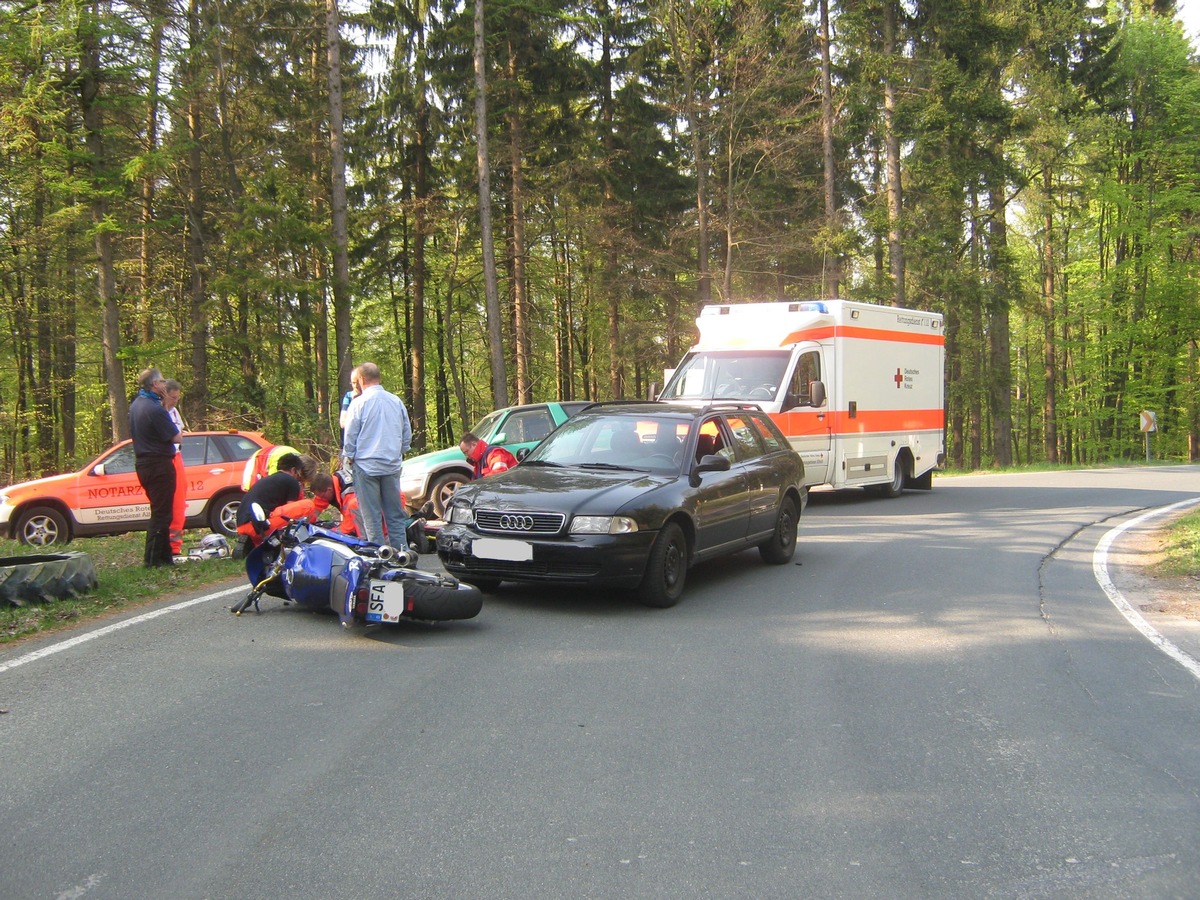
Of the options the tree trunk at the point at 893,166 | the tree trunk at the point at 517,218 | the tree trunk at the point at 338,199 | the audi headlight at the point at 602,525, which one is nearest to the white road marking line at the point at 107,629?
the audi headlight at the point at 602,525

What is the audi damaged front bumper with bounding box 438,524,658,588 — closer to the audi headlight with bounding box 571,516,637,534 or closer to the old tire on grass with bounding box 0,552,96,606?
the audi headlight with bounding box 571,516,637,534

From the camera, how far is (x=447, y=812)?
3.87 m

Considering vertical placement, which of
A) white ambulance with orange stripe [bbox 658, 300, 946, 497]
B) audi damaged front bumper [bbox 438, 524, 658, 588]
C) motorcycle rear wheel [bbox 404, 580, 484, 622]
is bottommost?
motorcycle rear wheel [bbox 404, 580, 484, 622]

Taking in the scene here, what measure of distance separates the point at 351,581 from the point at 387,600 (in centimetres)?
31

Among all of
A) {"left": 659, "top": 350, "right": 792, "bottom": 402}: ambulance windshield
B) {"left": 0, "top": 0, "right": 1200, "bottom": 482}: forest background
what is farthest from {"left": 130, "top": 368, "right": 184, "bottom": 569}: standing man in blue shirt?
{"left": 0, "top": 0, "right": 1200, "bottom": 482}: forest background

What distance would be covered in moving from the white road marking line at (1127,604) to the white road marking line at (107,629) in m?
7.37

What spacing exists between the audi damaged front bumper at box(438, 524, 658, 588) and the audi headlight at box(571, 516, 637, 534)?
35 millimetres

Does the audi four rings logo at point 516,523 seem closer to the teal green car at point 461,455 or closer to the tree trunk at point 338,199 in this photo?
the teal green car at point 461,455

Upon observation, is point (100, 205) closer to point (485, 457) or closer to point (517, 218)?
point (485, 457)

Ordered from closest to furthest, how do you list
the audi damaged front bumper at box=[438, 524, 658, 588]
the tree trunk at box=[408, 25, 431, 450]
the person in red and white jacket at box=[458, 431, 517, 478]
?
the audi damaged front bumper at box=[438, 524, 658, 588] < the person in red and white jacket at box=[458, 431, 517, 478] < the tree trunk at box=[408, 25, 431, 450]

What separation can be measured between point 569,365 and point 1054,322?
22008mm

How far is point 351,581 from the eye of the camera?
22.2 ft

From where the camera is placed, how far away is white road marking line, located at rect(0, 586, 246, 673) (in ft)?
20.5

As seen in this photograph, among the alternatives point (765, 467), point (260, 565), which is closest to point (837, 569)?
point (765, 467)
